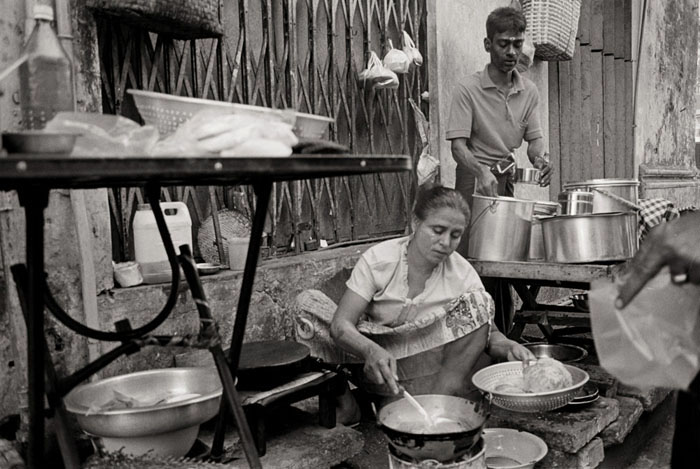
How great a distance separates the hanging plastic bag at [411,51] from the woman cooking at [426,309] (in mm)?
1890

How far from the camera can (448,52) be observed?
5469mm

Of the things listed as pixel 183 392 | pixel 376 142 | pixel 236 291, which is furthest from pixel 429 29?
pixel 183 392

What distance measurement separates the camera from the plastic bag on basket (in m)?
1.52

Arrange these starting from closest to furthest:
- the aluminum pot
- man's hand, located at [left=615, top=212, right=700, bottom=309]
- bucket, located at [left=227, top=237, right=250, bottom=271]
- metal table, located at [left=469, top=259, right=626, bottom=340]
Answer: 1. man's hand, located at [left=615, top=212, right=700, bottom=309]
2. bucket, located at [left=227, top=237, right=250, bottom=271]
3. metal table, located at [left=469, top=259, right=626, bottom=340]
4. the aluminum pot

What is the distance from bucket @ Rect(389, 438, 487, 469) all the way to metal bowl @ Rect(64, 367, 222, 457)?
2.24 ft

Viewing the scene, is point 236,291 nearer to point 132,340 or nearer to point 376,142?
point 132,340

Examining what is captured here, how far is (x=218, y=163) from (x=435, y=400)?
65.9 inches

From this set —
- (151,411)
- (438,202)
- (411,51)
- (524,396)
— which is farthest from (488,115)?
(151,411)

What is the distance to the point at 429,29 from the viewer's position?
5.33 m

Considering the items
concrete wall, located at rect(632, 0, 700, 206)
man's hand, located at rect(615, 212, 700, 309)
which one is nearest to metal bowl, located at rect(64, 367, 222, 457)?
man's hand, located at rect(615, 212, 700, 309)

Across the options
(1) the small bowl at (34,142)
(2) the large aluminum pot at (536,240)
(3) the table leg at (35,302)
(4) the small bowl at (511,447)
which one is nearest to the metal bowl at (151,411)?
(3) the table leg at (35,302)

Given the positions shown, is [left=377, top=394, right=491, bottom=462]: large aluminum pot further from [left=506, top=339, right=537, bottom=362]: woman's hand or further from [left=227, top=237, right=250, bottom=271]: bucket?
[left=227, top=237, right=250, bottom=271]: bucket

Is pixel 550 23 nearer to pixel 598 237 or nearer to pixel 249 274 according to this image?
pixel 598 237

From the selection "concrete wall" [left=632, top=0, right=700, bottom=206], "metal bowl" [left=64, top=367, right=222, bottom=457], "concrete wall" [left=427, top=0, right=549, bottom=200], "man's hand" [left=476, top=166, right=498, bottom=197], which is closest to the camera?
"metal bowl" [left=64, top=367, right=222, bottom=457]
